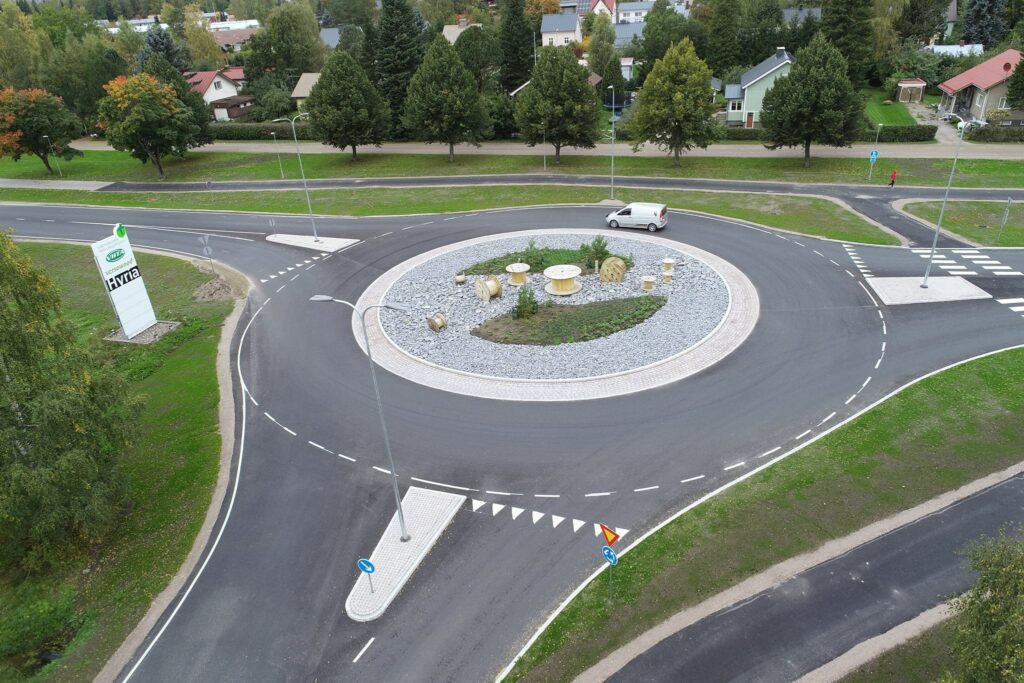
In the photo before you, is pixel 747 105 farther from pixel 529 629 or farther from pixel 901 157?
pixel 529 629

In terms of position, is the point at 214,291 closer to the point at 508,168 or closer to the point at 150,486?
the point at 150,486

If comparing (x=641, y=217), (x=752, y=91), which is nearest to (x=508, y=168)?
(x=641, y=217)

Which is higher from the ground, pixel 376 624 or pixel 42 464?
pixel 42 464

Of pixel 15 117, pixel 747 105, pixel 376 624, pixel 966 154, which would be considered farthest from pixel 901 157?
pixel 15 117

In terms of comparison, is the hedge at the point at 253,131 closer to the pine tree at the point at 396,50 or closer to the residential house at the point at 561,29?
the pine tree at the point at 396,50

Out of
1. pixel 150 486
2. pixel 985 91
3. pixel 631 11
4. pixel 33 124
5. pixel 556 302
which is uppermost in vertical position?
pixel 631 11

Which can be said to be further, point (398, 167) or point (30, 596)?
point (398, 167)
